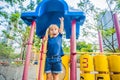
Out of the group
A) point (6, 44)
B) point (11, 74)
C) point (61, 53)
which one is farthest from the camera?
point (6, 44)

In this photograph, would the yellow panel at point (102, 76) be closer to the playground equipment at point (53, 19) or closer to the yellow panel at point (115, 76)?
the yellow panel at point (115, 76)

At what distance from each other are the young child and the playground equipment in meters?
0.27

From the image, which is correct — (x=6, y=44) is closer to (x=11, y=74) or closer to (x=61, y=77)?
(x=11, y=74)

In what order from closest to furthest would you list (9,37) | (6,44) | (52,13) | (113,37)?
1. (52,13)
2. (113,37)
3. (9,37)
4. (6,44)

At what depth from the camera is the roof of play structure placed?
157 inches

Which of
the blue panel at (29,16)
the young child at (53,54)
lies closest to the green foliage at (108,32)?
the blue panel at (29,16)

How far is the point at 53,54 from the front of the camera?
11.9 ft

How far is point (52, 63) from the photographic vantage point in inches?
140

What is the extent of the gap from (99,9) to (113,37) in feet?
6.01

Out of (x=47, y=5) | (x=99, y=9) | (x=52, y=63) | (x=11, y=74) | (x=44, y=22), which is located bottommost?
(x=11, y=74)

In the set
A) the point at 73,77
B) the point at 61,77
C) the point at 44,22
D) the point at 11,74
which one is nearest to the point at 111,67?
the point at 73,77

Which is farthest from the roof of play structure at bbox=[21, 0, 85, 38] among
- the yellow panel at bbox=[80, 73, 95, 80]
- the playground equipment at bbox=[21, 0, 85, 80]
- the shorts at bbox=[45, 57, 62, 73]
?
the yellow panel at bbox=[80, 73, 95, 80]

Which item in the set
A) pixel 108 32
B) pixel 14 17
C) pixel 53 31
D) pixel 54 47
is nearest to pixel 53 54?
pixel 54 47

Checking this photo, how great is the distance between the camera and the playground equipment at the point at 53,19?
12.0ft
